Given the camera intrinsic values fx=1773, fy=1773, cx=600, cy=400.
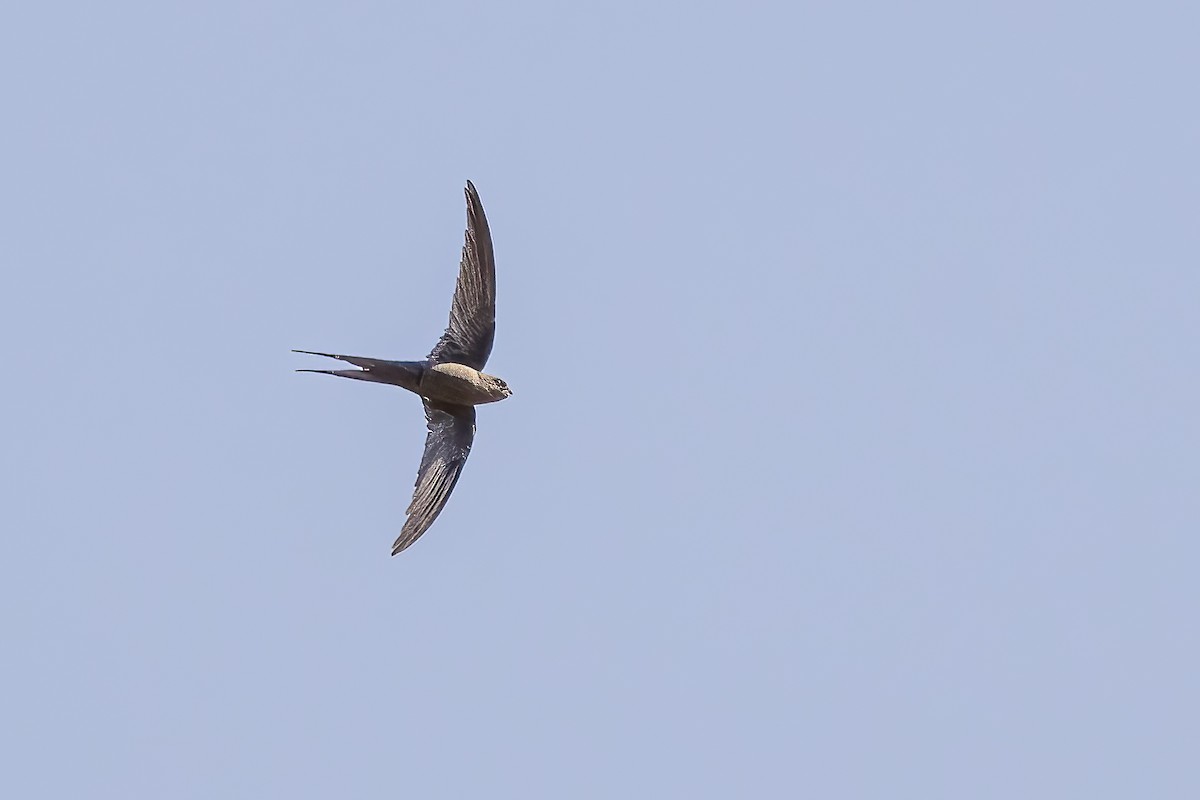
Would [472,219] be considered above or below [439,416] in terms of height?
above

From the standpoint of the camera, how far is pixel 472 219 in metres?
15.6

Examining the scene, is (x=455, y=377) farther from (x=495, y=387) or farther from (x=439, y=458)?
(x=439, y=458)

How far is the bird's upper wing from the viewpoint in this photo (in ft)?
52.0

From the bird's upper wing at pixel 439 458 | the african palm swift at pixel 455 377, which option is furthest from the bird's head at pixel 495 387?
the bird's upper wing at pixel 439 458

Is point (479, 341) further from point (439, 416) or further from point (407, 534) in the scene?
point (407, 534)

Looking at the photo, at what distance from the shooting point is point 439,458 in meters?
16.3

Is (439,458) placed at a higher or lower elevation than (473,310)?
lower

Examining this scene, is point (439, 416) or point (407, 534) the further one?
point (439, 416)

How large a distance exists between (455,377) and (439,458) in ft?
2.54

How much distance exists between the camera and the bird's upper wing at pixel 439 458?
15844 millimetres

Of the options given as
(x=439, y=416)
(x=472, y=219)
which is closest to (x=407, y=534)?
(x=439, y=416)

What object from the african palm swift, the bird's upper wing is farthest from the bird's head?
the bird's upper wing

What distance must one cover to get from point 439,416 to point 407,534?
4.77 ft

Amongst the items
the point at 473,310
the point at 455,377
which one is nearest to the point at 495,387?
the point at 455,377
